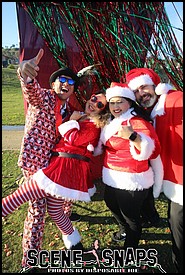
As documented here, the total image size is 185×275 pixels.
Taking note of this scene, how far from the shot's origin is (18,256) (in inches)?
102

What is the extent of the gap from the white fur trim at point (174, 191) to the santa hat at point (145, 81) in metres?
0.72

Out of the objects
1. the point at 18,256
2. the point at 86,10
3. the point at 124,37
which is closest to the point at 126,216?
the point at 18,256

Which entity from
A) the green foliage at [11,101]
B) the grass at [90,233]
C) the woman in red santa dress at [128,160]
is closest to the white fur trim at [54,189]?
the woman in red santa dress at [128,160]

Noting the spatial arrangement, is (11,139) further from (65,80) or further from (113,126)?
(113,126)

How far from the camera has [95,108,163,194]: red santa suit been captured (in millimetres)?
2016

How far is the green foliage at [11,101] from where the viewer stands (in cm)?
892

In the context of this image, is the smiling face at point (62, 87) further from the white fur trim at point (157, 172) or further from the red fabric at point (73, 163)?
the white fur trim at point (157, 172)

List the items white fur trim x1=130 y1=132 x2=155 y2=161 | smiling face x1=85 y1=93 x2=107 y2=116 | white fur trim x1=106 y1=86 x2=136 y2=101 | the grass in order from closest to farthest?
white fur trim x1=130 y1=132 x2=155 y2=161 < white fur trim x1=106 y1=86 x2=136 y2=101 < smiling face x1=85 y1=93 x2=107 y2=116 < the grass

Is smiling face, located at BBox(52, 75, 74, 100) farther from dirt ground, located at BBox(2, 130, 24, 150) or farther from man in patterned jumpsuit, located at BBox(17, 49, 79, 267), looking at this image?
dirt ground, located at BBox(2, 130, 24, 150)

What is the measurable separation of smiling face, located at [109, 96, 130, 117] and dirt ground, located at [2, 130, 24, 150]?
14.1ft

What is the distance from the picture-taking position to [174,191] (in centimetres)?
201

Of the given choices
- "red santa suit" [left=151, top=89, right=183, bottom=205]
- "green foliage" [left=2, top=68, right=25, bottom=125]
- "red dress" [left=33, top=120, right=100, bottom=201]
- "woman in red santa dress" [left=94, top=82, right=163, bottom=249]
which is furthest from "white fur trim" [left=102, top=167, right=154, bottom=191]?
"green foliage" [left=2, top=68, right=25, bottom=125]

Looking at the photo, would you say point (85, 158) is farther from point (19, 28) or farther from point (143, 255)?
point (19, 28)

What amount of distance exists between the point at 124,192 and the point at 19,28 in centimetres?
248
